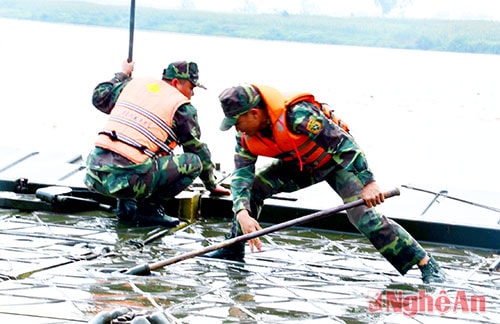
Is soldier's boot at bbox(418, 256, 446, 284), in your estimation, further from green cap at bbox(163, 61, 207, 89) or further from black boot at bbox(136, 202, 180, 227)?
green cap at bbox(163, 61, 207, 89)

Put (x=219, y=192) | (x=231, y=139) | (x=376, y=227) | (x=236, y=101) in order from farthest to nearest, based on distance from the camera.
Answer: (x=231, y=139), (x=219, y=192), (x=376, y=227), (x=236, y=101)

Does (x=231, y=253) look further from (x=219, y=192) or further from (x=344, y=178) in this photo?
(x=219, y=192)

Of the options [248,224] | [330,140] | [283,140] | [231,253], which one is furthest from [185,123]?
[330,140]

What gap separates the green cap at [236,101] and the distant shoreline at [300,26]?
81.3 ft

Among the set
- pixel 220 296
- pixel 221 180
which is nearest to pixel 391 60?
pixel 221 180

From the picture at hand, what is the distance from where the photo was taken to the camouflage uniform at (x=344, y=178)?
19.5ft

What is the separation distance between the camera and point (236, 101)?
5.89 metres

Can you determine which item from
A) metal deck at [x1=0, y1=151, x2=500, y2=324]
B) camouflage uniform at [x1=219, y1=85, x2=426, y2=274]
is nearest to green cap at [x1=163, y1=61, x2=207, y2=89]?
metal deck at [x1=0, y1=151, x2=500, y2=324]

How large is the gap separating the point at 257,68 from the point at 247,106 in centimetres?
2676

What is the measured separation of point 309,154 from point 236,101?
1.88 ft

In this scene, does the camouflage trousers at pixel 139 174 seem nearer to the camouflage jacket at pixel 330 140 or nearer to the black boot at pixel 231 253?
the black boot at pixel 231 253

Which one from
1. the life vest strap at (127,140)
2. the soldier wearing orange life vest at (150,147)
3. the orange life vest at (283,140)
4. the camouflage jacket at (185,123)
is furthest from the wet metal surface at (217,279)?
the orange life vest at (283,140)

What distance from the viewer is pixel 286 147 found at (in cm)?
614

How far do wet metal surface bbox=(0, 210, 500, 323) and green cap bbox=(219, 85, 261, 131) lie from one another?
2.96ft
